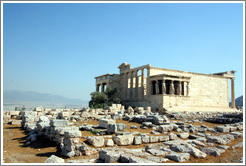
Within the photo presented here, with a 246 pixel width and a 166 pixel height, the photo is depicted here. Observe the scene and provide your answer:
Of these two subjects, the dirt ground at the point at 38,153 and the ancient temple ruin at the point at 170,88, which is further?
the ancient temple ruin at the point at 170,88

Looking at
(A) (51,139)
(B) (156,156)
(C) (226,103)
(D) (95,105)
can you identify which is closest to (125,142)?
(B) (156,156)

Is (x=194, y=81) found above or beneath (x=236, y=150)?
above

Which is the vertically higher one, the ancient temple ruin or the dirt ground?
the ancient temple ruin

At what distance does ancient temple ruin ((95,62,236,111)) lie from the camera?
28.8 m

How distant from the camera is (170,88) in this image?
29.5 metres

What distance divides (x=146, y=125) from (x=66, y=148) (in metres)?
6.61

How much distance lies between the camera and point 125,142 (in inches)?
315

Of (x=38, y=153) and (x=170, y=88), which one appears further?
(x=170, y=88)

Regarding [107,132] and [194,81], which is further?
[194,81]

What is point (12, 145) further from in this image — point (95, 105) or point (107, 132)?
point (95, 105)

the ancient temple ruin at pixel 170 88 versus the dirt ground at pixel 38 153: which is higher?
the ancient temple ruin at pixel 170 88

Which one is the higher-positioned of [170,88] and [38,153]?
[170,88]

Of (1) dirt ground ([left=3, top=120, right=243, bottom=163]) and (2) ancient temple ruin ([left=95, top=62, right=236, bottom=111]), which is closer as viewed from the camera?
(1) dirt ground ([left=3, top=120, right=243, bottom=163])

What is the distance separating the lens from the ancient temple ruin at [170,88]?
28.8m
